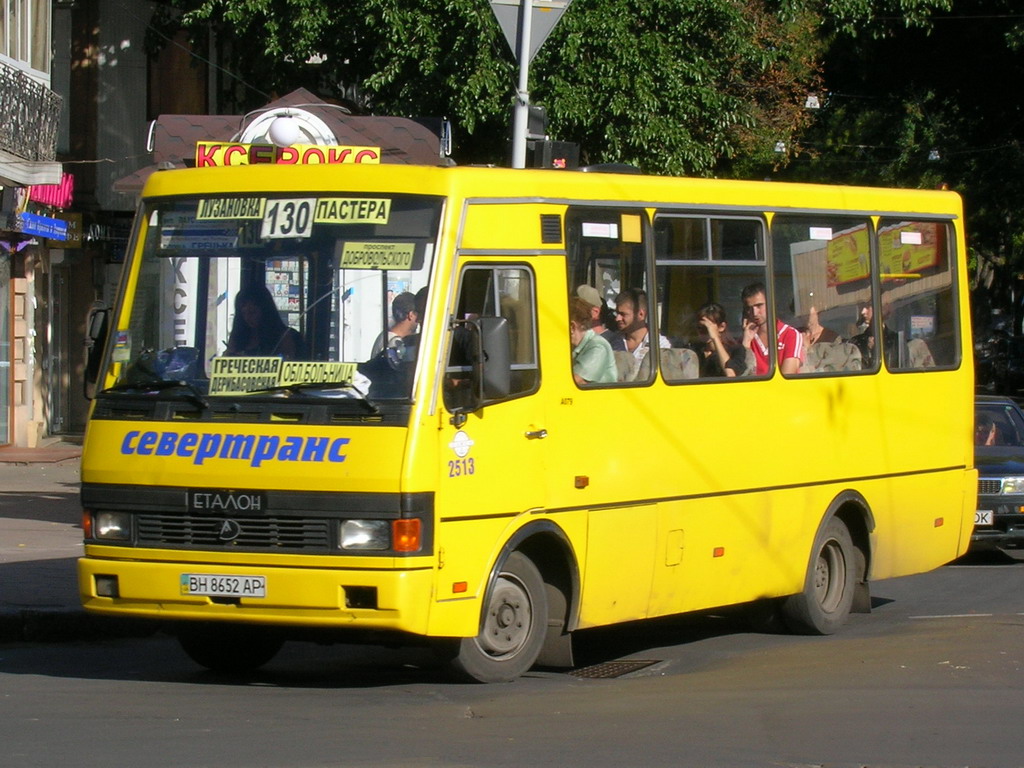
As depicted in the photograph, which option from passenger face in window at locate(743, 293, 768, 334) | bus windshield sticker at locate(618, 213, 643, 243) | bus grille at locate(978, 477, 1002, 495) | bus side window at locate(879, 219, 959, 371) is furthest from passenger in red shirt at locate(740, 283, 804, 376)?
bus grille at locate(978, 477, 1002, 495)

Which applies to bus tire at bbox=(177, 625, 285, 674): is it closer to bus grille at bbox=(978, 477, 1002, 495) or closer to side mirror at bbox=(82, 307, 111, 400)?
side mirror at bbox=(82, 307, 111, 400)

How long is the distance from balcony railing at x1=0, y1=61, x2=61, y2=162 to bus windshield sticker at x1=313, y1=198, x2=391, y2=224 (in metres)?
14.0

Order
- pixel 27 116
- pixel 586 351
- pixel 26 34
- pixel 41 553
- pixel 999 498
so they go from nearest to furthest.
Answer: pixel 586 351 → pixel 41 553 → pixel 999 498 → pixel 27 116 → pixel 26 34

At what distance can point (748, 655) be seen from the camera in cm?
1046

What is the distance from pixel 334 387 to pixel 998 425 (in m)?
11.0

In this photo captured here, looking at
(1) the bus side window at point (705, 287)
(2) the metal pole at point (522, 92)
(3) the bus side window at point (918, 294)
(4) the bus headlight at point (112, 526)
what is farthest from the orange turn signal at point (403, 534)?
(2) the metal pole at point (522, 92)

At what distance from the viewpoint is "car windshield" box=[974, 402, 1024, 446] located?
17391 millimetres

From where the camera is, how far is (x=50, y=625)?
11.0 metres

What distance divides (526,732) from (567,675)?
6.94ft

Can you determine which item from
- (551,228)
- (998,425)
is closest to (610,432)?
(551,228)

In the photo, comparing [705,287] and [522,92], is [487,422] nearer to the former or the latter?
[705,287]

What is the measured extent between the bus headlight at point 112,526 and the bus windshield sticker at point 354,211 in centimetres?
179

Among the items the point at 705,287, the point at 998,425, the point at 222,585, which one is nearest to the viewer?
the point at 222,585

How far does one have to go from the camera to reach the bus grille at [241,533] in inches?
323
